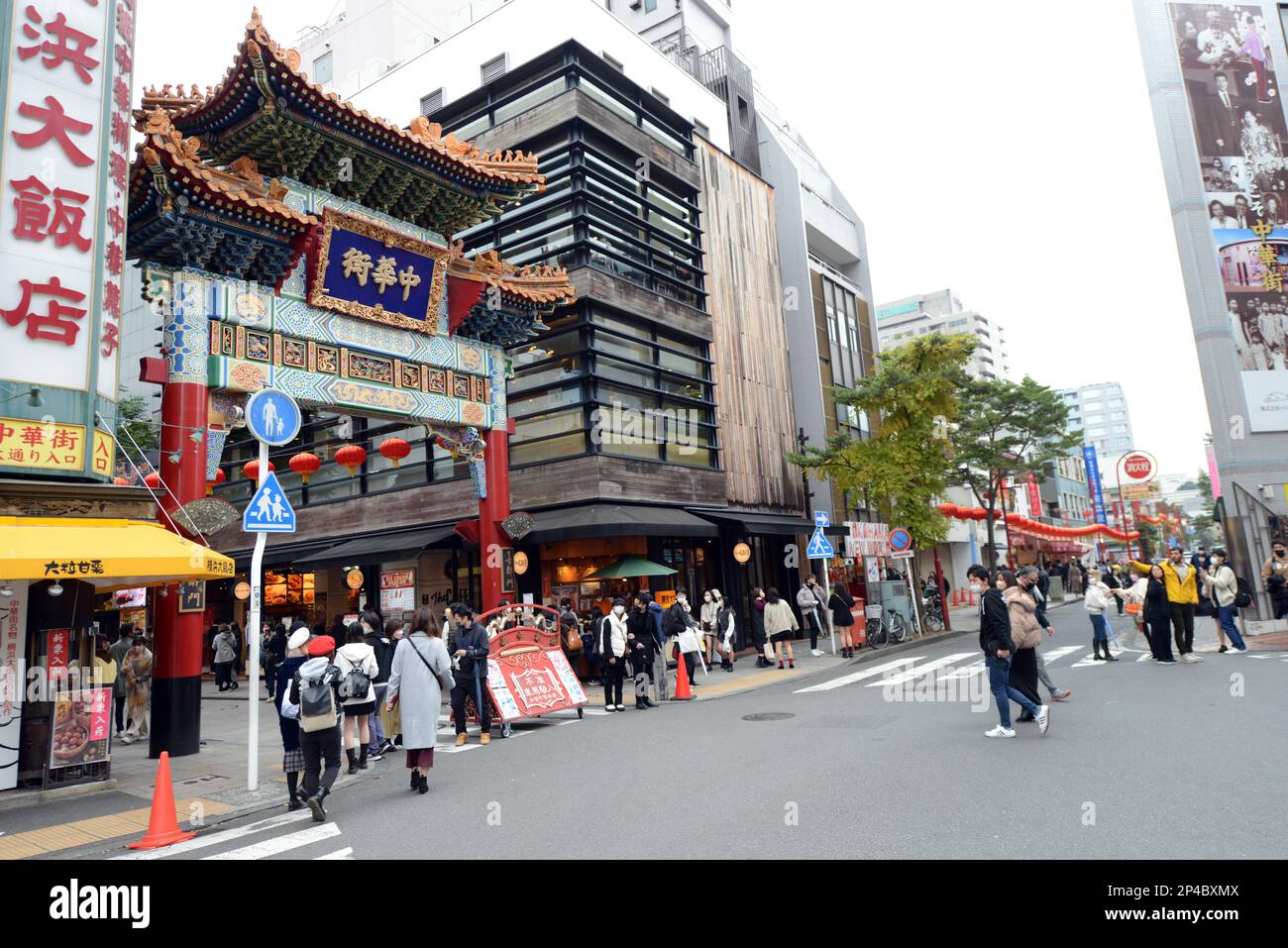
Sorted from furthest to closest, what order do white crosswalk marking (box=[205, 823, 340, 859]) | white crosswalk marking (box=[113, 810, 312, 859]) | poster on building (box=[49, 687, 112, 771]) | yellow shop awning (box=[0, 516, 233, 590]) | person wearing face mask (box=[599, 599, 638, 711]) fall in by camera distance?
person wearing face mask (box=[599, 599, 638, 711]) < poster on building (box=[49, 687, 112, 771]) < yellow shop awning (box=[0, 516, 233, 590]) < white crosswalk marking (box=[113, 810, 312, 859]) < white crosswalk marking (box=[205, 823, 340, 859])

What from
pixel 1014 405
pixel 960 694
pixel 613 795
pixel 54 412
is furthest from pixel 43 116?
pixel 1014 405

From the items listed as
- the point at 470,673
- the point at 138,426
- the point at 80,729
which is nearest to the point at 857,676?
the point at 470,673

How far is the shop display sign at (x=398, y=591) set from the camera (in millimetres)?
22266

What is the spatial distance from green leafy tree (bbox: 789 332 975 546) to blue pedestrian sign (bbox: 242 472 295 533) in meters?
18.0

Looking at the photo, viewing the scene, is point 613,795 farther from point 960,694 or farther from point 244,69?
point 244,69

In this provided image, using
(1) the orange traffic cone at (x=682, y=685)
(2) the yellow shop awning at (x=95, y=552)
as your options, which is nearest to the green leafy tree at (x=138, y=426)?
(2) the yellow shop awning at (x=95, y=552)

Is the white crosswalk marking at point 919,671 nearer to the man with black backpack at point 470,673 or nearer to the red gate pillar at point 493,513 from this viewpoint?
the man with black backpack at point 470,673

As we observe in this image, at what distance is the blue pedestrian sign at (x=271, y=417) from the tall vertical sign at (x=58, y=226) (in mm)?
1954

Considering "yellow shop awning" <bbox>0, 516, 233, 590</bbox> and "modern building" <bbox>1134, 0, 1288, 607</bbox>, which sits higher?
"modern building" <bbox>1134, 0, 1288, 607</bbox>

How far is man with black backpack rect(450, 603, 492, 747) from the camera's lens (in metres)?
11.4

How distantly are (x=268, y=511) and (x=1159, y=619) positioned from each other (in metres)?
14.8

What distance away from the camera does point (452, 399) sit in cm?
1750

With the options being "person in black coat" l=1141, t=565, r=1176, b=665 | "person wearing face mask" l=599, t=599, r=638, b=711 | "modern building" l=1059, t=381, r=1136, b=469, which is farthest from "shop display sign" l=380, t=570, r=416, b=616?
"modern building" l=1059, t=381, r=1136, b=469

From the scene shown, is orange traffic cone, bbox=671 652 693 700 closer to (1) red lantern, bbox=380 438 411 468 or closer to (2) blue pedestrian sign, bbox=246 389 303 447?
(2) blue pedestrian sign, bbox=246 389 303 447
